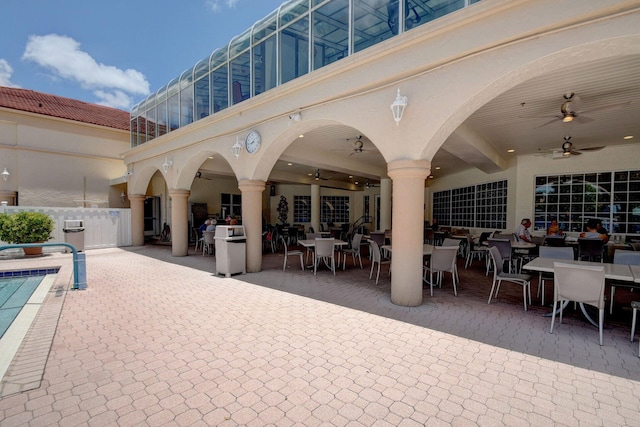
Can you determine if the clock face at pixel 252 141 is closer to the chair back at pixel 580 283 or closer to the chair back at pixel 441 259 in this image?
the chair back at pixel 441 259

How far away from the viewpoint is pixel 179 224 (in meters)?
9.45

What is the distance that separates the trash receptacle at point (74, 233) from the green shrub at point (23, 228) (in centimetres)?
64

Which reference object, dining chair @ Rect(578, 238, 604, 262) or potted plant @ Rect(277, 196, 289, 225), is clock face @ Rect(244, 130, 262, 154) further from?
potted plant @ Rect(277, 196, 289, 225)

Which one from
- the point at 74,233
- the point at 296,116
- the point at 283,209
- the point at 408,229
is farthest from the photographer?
the point at 283,209

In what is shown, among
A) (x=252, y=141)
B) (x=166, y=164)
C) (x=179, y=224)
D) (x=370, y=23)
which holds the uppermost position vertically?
(x=370, y=23)

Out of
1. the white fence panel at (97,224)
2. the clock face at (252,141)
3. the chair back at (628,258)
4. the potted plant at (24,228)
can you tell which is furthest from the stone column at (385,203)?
the potted plant at (24,228)

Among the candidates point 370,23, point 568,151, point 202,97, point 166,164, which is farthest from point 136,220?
point 568,151

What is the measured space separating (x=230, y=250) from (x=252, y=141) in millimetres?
2529

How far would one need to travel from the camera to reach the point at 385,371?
2.76 m

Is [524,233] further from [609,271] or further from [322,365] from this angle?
[322,365]

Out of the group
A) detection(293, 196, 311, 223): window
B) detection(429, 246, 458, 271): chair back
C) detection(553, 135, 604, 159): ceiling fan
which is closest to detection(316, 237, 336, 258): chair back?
detection(429, 246, 458, 271): chair back

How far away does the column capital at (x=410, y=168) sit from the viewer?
427 cm

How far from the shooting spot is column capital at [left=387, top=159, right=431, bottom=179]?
Answer: 4.27 metres

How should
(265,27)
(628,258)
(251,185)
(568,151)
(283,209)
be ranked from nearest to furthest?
1. (628,258)
2. (568,151)
3. (265,27)
4. (251,185)
5. (283,209)
